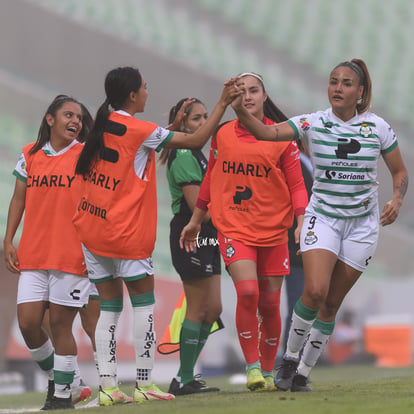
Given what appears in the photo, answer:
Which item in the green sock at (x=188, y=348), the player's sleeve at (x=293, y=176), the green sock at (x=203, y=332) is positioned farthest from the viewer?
the green sock at (x=203, y=332)

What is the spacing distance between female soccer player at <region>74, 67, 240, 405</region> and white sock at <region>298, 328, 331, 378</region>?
31.9 inches

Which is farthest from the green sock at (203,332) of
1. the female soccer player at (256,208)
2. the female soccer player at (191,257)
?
the female soccer player at (256,208)

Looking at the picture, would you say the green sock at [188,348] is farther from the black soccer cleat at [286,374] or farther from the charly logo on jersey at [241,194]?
the charly logo on jersey at [241,194]

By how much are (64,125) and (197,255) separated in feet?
4.27

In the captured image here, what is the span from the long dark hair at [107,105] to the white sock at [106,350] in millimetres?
857

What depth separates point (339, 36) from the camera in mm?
24016

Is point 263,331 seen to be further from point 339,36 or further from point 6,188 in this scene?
point 339,36

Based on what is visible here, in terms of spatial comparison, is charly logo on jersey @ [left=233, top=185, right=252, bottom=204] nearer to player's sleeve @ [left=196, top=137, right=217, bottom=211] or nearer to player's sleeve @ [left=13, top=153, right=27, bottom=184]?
player's sleeve @ [left=196, top=137, right=217, bottom=211]

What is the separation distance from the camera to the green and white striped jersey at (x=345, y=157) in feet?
16.9

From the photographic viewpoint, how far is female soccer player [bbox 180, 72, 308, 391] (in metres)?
5.49

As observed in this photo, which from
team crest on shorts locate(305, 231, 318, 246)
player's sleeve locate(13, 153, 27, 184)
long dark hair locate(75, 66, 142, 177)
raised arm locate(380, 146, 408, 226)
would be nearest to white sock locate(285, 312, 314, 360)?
team crest on shorts locate(305, 231, 318, 246)

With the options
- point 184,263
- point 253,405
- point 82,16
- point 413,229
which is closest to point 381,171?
point 413,229

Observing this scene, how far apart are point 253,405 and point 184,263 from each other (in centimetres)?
184

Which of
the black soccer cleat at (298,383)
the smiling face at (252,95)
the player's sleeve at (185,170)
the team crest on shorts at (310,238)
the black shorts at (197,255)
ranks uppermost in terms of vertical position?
the smiling face at (252,95)
